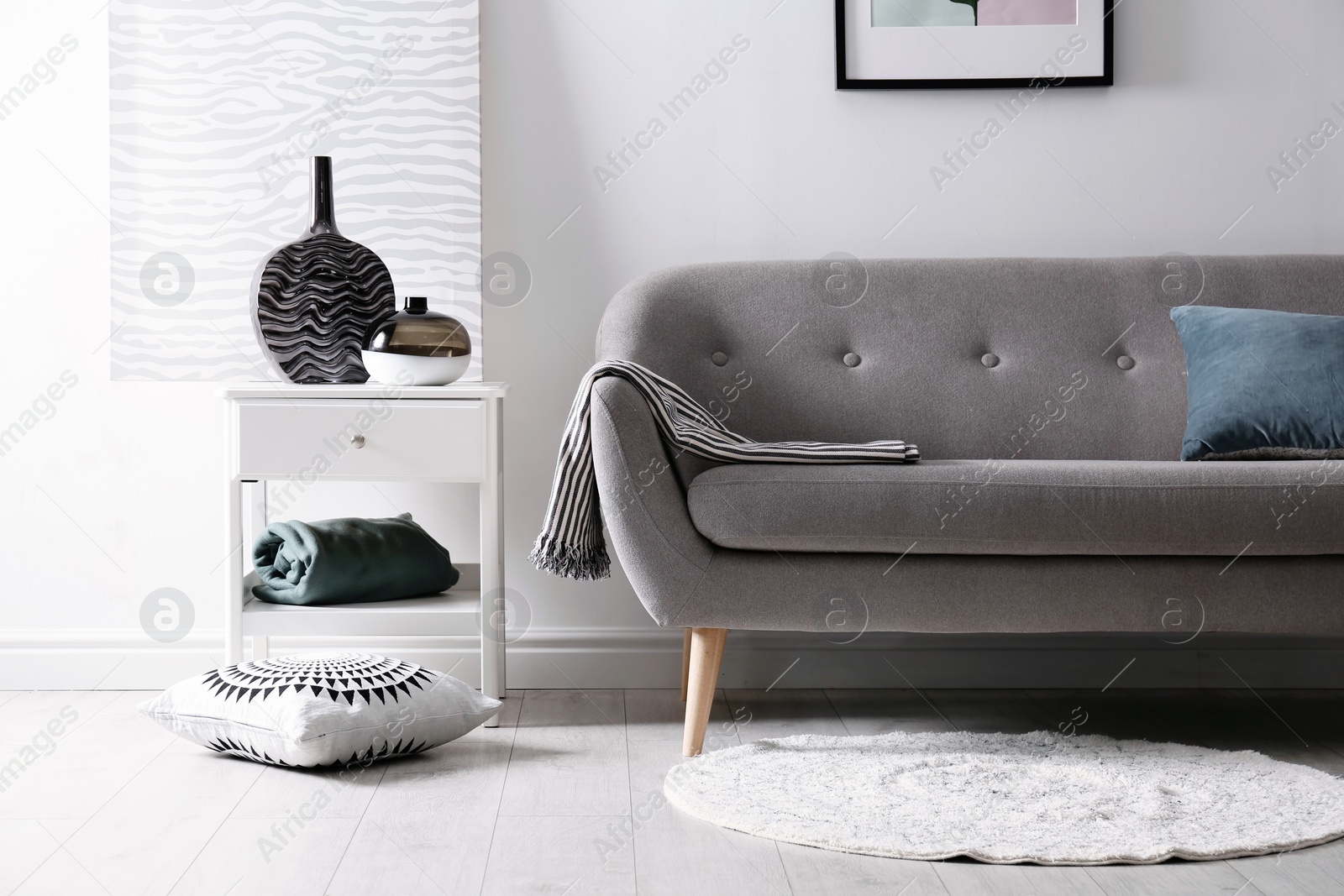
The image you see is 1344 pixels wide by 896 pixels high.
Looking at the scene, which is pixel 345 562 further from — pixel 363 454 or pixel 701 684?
pixel 701 684

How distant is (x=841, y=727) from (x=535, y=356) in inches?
38.3

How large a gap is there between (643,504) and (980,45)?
4.43 ft

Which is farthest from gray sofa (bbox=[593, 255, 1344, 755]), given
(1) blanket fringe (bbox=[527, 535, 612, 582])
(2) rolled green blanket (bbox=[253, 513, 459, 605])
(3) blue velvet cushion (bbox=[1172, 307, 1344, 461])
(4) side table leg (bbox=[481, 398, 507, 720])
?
(2) rolled green blanket (bbox=[253, 513, 459, 605])

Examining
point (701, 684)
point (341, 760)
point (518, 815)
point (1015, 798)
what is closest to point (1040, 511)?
point (1015, 798)

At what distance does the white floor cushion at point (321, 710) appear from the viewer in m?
1.58

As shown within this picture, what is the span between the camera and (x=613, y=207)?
2.28m

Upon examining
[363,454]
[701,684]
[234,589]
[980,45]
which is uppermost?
[980,45]

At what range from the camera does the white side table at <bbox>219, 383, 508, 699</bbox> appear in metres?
1.85

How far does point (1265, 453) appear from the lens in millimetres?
1827

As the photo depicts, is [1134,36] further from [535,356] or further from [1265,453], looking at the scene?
[535,356]

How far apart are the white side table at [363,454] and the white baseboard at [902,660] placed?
0.33m

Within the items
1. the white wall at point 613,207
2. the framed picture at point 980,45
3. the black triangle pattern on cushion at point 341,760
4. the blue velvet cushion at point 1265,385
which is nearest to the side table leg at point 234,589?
→ the black triangle pattern on cushion at point 341,760

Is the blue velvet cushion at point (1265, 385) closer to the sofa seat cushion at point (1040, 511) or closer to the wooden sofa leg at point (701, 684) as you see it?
the sofa seat cushion at point (1040, 511)

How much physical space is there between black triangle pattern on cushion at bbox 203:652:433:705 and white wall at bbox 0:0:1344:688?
0.53 m
